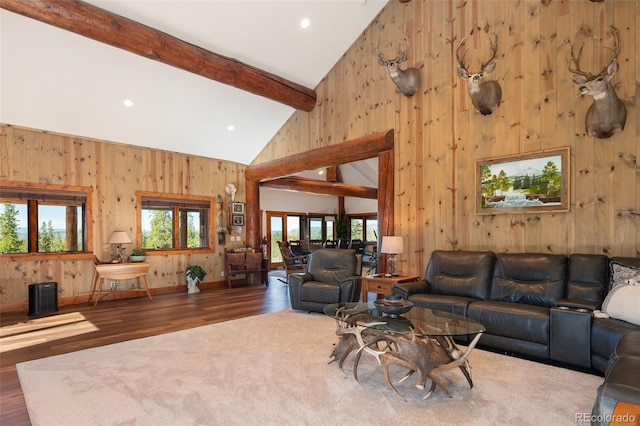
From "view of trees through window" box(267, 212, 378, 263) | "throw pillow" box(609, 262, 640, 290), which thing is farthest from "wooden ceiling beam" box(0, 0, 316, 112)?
"view of trees through window" box(267, 212, 378, 263)

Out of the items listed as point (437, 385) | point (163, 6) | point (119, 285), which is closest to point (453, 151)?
point (437, 385)

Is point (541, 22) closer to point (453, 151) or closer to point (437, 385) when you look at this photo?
point (453, 151)

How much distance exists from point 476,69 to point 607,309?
3157mm

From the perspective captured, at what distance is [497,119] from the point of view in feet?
14.5

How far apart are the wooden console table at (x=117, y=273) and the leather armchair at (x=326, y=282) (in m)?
2.87

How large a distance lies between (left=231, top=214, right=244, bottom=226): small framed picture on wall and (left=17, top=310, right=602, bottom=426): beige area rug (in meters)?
4.62

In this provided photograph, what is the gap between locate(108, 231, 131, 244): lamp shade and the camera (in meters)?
6.24

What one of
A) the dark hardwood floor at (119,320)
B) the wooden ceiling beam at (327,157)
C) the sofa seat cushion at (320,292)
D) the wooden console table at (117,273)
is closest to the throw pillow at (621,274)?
the sofa seat cushion at (320,292)

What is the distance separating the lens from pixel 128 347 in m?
3.71

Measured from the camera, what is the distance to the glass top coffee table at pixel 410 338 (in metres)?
2.58

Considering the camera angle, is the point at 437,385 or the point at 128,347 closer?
the point at 437,385

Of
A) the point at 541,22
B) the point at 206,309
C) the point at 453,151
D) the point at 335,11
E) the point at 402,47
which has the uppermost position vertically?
the point at 335,11

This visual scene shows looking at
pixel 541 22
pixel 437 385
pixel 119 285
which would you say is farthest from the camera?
pixel 119 285

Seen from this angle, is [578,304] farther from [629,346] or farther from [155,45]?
[155,45]
